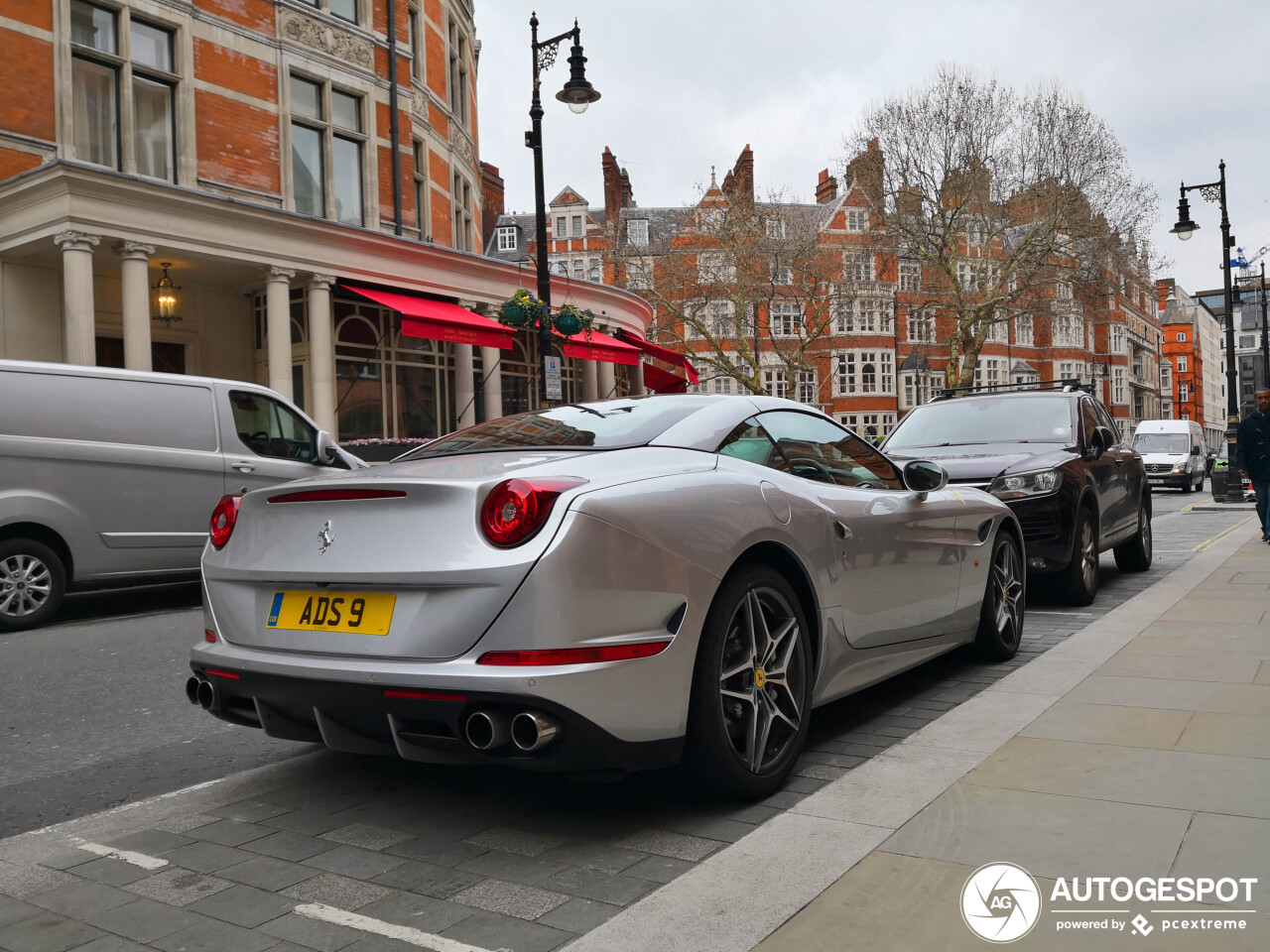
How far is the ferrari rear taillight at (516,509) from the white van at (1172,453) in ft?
96.8

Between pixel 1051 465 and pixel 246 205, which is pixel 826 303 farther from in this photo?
pixel 1051 465

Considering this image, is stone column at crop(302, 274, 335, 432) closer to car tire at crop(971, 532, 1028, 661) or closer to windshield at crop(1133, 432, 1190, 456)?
car tire at crop(971, 532, 1028, 661)

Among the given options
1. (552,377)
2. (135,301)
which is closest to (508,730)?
(552,377)

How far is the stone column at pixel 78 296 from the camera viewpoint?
13.9 metres

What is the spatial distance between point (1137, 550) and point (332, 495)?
892 centimetres

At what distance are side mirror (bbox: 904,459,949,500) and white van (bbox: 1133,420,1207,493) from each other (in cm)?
2685

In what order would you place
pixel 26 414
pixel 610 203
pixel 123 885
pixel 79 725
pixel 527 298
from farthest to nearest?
1. pixel 610 203
2. pixel 527 298
3. pixel 26 414
4. pixel 79 725
5. pixel 123 885

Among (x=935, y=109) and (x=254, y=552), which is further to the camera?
(x=935, y=109)

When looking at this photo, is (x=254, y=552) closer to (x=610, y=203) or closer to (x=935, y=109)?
(x=935, y=109)

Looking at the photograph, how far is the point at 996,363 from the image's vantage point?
74.2 metres

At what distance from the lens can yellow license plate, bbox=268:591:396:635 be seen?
3143mm

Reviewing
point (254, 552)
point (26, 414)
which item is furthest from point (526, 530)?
point (26, 414)

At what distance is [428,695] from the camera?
2.96 m

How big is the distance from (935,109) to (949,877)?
3775cm
